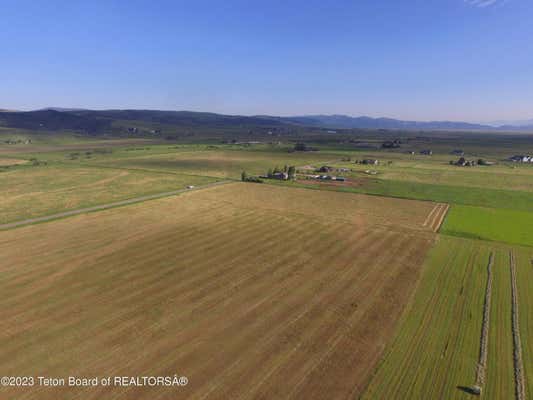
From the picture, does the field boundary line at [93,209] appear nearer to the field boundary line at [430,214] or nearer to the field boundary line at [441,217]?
the field boundary line at [430,214]

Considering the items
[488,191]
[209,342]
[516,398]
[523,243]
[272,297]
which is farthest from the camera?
[488,191]

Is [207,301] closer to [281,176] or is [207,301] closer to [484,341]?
[484,341]

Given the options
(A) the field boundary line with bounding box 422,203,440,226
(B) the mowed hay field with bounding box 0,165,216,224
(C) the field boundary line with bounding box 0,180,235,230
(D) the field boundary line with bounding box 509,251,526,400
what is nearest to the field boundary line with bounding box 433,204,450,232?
(A) the field boundary line with bounding box 422,203,440,226

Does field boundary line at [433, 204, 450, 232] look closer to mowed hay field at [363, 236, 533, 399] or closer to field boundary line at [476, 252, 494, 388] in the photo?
mowed hay field at [363, 236, 533, 399]

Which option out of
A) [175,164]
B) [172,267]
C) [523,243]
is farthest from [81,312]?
[175,164]

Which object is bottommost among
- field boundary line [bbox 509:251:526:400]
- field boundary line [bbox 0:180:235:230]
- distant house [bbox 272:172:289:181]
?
field boundary line [bbox 509:251:526:400]

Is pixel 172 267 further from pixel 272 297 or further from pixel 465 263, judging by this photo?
pixel 465 263

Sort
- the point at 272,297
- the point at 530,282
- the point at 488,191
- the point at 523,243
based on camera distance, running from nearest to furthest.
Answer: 1. the point at 272,297
2. the point at 530,282
3. the point at 523,243
4. the point at 488,191

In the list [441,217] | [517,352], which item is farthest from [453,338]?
[441,217]
